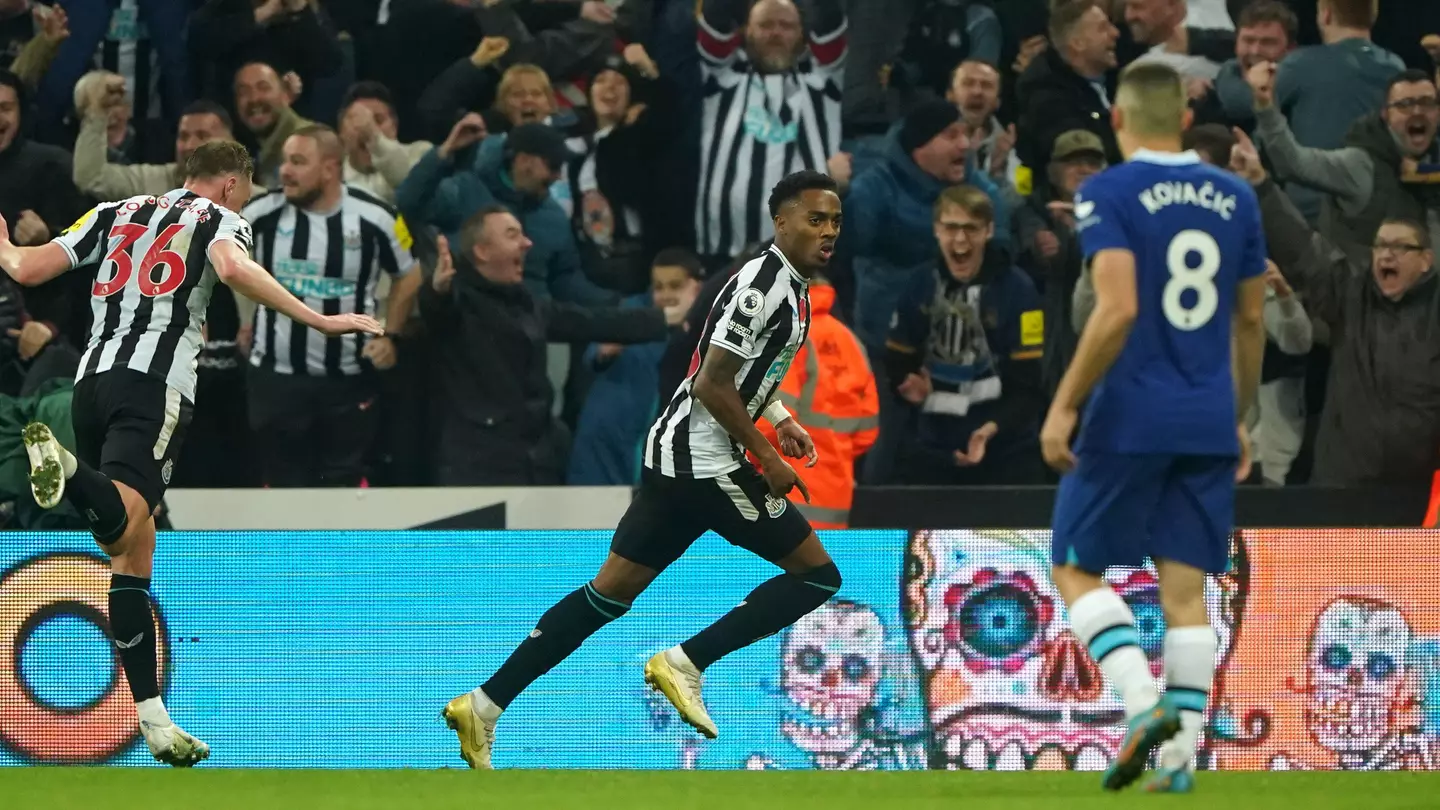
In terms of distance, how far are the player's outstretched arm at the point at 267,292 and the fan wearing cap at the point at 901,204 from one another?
13.3 feet

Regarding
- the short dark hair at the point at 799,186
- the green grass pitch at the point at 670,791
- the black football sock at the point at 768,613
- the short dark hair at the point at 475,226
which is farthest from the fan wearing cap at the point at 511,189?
the green grass pitch at the point at 670,791

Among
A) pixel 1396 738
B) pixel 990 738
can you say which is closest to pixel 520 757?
pixel 990 738

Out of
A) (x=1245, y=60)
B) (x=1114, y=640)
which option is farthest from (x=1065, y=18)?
(x=1114, y=640)

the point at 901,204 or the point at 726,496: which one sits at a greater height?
the point at 901,204

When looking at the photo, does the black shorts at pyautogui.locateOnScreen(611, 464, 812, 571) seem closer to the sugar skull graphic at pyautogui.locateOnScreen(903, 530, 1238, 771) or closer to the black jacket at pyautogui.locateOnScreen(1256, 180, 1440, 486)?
the sugar skull graphic at pyautogui.locateOnScreen(903, 530, 1238, 771)

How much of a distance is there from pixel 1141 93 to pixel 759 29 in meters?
5.35

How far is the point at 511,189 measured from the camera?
1036 centimetres

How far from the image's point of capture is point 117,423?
6.84 m

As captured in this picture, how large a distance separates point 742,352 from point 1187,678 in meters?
1.84

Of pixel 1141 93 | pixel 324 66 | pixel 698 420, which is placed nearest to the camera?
pixel 1141 93

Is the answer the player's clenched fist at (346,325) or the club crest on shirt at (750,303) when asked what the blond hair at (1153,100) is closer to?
the club crest on shirt at (750,303)

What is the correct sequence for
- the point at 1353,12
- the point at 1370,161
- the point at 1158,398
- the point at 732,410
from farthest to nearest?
the point at 1353,12, the point at 1370,161, the point at 732,410, the point at 1158,398

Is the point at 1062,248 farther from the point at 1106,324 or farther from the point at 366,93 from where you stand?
the point at 1106,324

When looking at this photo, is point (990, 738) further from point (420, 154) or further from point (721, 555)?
point (420, 154)
